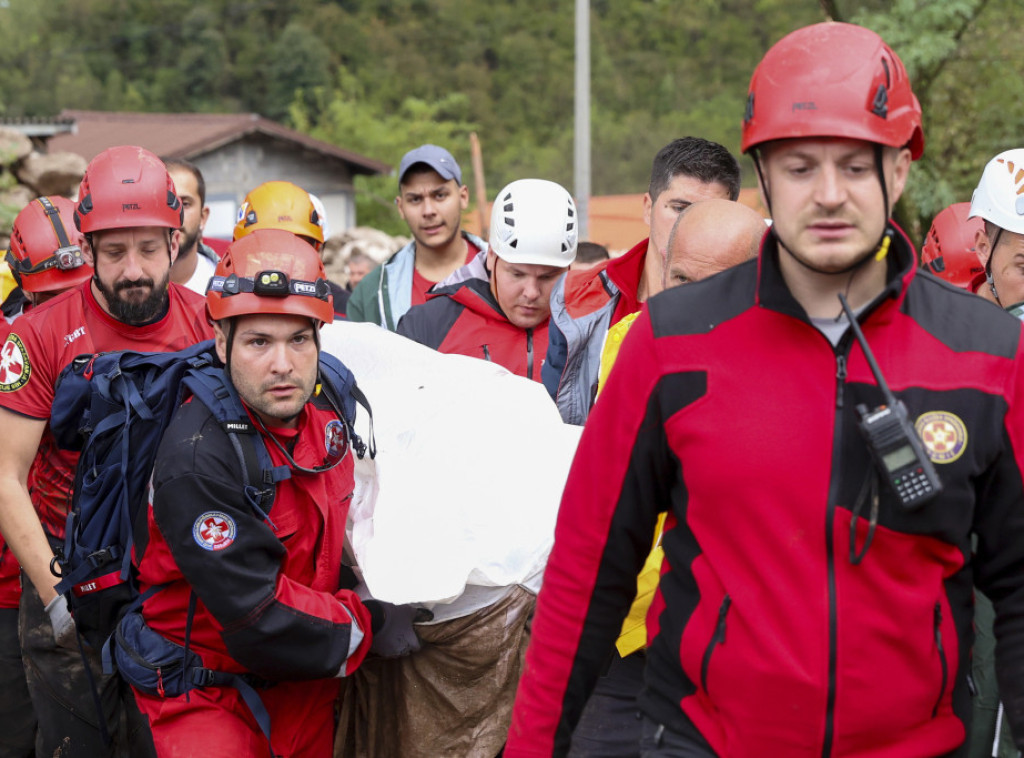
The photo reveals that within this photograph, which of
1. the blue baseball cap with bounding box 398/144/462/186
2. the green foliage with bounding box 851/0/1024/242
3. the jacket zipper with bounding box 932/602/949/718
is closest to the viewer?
the jacket zipper with bounding box 932/602/949/718

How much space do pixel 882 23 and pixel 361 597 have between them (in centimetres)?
1799

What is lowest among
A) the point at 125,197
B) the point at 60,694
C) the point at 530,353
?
the point at 60,694

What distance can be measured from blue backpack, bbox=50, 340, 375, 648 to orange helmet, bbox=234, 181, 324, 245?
8.74 ft

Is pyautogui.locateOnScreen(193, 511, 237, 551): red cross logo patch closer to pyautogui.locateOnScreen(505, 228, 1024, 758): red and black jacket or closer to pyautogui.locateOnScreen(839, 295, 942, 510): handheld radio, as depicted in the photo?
pyautogui.locateOnScreen(505, 228, 1024, 758): red and black jacket

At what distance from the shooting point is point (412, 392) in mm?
4734

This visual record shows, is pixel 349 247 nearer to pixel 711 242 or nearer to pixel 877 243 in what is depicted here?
pixel 711 242

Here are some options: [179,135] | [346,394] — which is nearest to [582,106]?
[346,394]

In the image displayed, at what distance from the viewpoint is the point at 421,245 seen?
7.51m

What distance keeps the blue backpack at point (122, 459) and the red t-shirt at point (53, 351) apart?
519mm

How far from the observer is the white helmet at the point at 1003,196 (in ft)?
14.9

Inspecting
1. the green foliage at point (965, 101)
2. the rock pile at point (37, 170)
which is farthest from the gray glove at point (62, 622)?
the green foliage at point (965, 101)

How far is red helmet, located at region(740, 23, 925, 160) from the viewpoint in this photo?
2.42 m

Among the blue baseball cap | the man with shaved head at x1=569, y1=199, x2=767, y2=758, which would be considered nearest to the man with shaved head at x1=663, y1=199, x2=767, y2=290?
the man with shaved head at x1=569, y1=199, x2=767, y2=758

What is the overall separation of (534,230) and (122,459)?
7.67 feet
